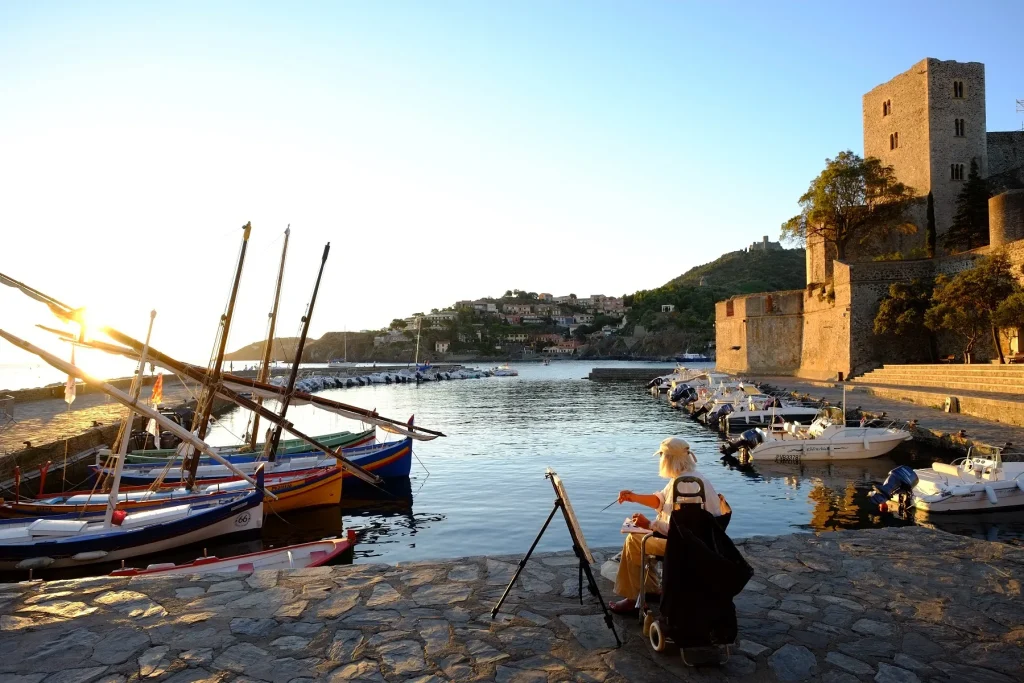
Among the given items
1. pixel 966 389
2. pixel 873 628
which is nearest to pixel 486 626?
pixel 873 628

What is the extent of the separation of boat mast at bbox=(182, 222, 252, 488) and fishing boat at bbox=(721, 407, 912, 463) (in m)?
14.7

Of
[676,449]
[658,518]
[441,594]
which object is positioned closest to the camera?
[676,449]

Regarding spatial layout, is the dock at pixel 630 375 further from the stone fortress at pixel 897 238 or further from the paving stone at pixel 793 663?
the paving stone at pixel 793 663

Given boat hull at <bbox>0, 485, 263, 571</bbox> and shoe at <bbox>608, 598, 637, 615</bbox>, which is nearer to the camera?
shoe at <bbox>608, 598, 637, 615</bbox>

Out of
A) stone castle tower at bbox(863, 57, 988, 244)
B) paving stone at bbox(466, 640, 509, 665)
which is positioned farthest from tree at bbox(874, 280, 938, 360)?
paving stone at bbox(466, 640, 509, 665)

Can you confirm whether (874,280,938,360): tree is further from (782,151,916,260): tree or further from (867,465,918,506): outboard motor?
(867,465,918,506): outboard motor

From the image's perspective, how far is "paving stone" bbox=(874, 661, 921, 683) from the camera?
3.82 m

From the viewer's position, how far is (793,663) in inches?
159

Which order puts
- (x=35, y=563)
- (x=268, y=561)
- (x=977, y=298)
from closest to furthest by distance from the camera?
(x=268, y=561) < (x=35, y=563) < (x=977, y=298)

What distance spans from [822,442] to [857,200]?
29.2m

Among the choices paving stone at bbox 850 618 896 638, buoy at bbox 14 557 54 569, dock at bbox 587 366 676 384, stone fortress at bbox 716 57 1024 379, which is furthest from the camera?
dock at bbox 587 366 676 384

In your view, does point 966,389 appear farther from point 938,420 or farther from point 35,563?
point 35,563

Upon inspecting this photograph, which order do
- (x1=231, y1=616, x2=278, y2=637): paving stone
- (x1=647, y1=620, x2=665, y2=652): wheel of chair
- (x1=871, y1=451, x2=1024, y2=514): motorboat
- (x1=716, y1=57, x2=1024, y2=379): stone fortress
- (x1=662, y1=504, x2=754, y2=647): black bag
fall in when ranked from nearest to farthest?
(x1=662, y1=504, x2=754, y2=647): black bag < (x1=647, y1=620, x2=665, y2=652): wheel of chair < (x1=231, y1=616, x2=278, y2=637): paving stone < (x1=871, y1=451, x2=1024, y2=514): motorboat < (x1=716, y1=57, x2=1024, y2=379): stone fortress

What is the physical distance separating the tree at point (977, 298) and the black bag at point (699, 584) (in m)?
29.4
